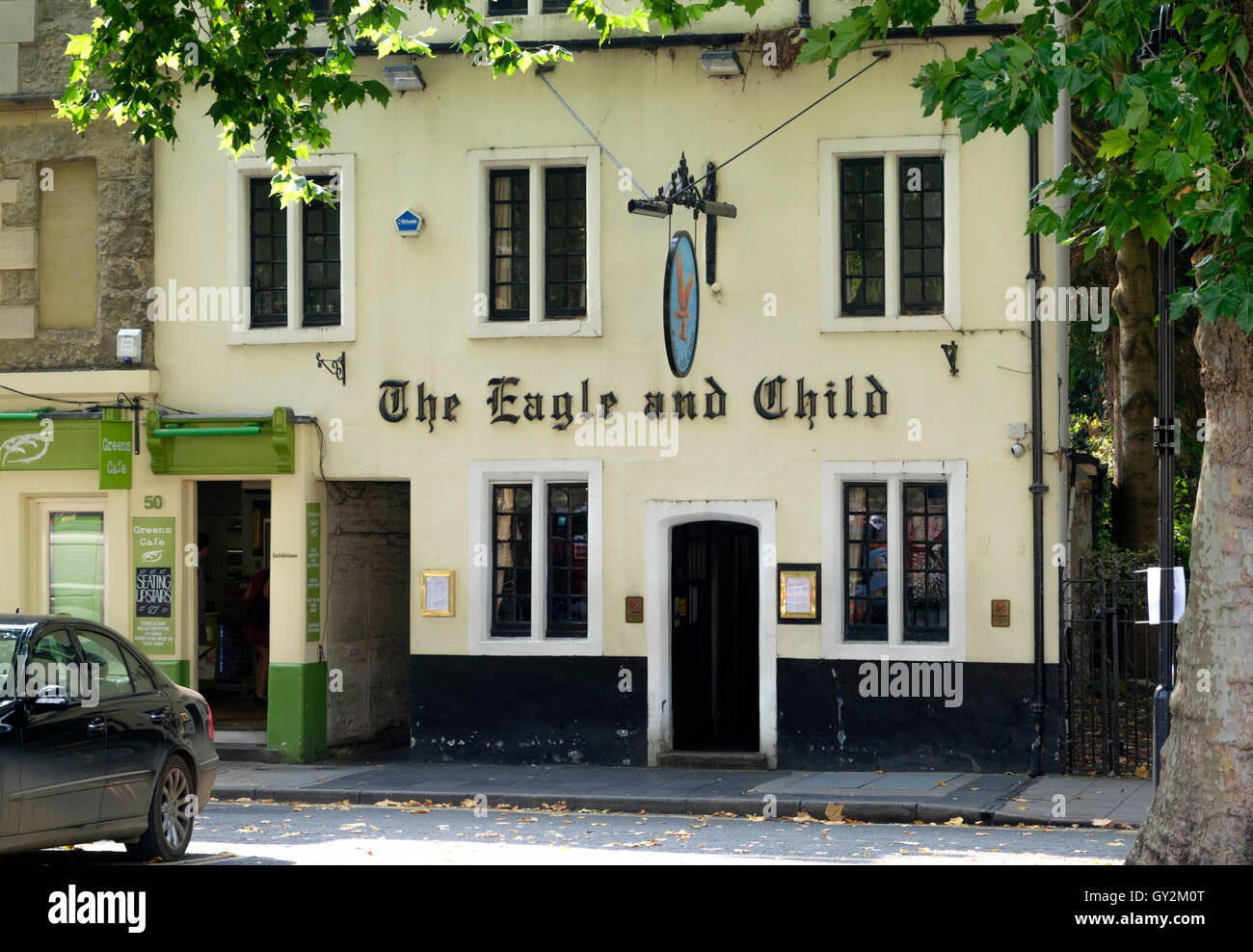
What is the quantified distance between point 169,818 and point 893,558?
27.4 feet

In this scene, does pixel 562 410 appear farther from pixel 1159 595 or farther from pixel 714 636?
pixel 1159 595

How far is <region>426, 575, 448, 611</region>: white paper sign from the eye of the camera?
58.3ft

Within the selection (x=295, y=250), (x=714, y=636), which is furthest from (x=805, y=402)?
(x=295, y=250)

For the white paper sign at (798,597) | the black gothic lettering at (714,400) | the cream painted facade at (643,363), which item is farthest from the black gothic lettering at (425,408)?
the white paper sign at (798,597)

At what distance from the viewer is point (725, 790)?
50.6 ft

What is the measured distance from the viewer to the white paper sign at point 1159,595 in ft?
40.9

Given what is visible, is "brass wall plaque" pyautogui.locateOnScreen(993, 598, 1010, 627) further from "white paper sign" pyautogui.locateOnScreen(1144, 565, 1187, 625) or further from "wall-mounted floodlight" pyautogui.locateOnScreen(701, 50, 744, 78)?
"wall-mounted floodlight" pyautogui.locateOnScreen(701, 50, 744, 78)

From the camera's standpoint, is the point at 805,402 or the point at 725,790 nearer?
the point at 725,790

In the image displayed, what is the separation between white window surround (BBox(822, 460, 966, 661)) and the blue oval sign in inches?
75.2

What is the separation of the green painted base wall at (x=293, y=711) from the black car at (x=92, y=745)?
608 cm

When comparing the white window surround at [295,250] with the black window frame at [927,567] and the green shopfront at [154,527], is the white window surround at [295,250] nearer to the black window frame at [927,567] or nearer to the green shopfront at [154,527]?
the green shopfront at [154,527]

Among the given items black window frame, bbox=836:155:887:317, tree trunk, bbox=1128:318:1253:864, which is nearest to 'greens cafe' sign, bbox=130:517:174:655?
black window frame, bbox=836:155:887:317

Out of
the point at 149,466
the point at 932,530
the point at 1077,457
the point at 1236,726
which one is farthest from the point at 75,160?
the point at 1236,726
